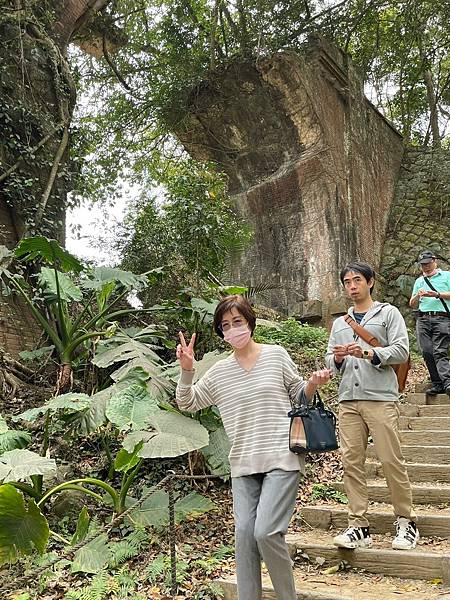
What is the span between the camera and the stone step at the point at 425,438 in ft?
17.6

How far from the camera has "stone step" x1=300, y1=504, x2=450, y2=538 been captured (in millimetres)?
3683

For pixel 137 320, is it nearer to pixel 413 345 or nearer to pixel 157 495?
pixel 157 495

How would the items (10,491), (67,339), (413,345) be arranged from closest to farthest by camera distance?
(10,491) → (67,339) → (413,345)

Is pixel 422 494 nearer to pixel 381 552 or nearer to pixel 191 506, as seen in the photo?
pixel 381 552

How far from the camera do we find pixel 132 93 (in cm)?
1255

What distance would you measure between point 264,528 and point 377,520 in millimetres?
1844

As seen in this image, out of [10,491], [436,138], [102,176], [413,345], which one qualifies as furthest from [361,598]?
[436,138]

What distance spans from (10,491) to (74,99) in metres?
7.33

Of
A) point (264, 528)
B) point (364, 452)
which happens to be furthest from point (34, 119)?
point (264, 528)

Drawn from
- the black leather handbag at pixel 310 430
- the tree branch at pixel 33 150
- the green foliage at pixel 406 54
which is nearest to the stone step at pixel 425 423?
the black leather handbag at pixel 310 430

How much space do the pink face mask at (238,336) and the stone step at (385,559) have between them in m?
1.63

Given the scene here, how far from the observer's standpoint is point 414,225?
1291 centimetres

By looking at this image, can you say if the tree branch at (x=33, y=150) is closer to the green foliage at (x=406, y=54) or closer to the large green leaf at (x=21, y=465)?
the large green leaf at (x=21, y=465)

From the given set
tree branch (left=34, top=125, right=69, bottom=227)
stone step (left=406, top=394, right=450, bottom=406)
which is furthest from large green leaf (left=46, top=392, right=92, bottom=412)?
tree branch (left=34, top=125, right=69, bottom=227)
